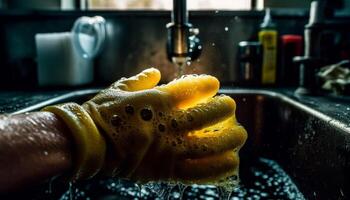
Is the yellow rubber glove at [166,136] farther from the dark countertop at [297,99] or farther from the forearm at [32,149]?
the dark countertop at [297,99]

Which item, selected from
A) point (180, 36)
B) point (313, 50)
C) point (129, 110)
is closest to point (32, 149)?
point (129, 110)

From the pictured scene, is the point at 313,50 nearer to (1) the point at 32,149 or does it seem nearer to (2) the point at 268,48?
(2) the point at 268,48

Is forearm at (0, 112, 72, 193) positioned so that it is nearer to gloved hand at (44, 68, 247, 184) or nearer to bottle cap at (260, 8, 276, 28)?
gloved hand at (44, 68, 247, 184)

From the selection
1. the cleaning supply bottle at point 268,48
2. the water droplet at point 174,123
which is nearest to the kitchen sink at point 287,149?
the cleaning supply bottle at point 268,48

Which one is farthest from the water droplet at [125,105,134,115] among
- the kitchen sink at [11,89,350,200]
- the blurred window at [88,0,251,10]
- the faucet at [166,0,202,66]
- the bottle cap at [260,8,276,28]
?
the blurred window at [88,0,251,10]

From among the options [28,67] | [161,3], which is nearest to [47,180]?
[28,67]

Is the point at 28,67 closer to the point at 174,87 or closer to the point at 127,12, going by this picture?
the point at 127,12
